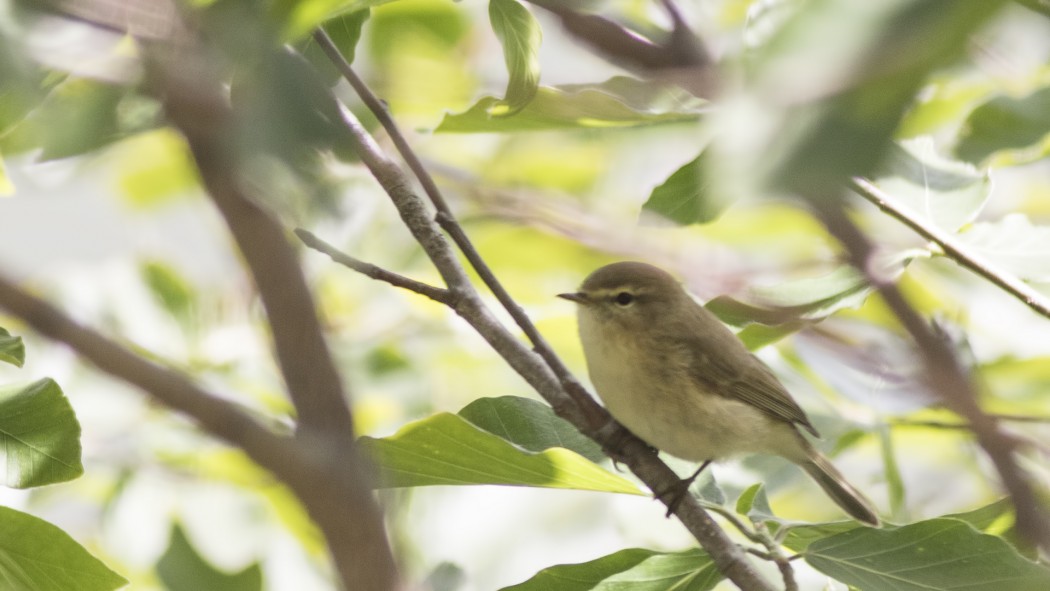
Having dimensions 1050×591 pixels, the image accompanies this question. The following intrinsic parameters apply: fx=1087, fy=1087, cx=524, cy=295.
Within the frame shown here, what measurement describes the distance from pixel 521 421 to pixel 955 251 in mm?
854

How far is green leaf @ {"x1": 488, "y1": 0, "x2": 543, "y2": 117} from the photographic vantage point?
1.67 metres

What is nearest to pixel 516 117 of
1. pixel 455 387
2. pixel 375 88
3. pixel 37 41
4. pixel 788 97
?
pixel 375 88

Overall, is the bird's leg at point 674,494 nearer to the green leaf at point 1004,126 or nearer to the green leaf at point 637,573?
the green leaf at point 637,573

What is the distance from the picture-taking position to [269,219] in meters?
0.75

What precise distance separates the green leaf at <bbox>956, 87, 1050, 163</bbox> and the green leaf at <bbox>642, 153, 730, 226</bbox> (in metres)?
0.56

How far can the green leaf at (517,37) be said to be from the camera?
1666 mm

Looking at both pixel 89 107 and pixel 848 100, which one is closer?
pixel 848 100

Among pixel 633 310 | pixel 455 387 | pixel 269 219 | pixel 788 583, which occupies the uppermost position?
pixel 633 310

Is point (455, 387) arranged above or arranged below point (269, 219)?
above

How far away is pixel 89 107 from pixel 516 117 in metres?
0.98

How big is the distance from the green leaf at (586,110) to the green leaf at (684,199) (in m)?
0.17

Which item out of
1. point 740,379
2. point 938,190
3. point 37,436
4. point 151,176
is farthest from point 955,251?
point 151,176

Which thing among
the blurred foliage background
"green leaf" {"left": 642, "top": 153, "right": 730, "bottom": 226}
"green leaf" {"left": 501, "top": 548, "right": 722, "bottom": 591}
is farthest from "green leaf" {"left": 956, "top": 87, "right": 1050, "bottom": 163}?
"green leaf" {"left": 501, "top": 548, "right": 722, "bottom": 591}

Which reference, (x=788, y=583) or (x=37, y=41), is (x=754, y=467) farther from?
(x=37, y=41)
